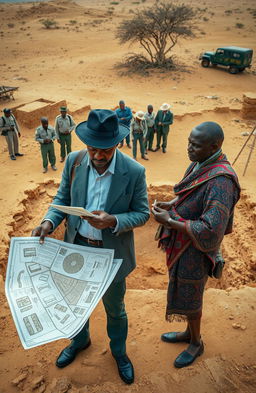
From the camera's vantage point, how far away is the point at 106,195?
2172 millimetres

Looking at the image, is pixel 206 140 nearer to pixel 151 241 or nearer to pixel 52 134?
pixel 151 241

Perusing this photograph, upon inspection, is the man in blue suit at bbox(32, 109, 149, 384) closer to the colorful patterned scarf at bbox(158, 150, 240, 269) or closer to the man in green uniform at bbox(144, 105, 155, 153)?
the colorful patterned scarf at bbox(158, 150, 240, 269)

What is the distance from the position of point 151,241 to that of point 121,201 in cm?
373

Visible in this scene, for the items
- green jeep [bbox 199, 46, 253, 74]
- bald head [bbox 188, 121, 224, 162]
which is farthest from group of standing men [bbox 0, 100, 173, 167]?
green jeep [bbox 199, 46, 253, 74]

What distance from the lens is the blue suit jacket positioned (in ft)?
6.99

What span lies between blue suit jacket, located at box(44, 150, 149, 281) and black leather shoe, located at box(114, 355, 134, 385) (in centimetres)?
94

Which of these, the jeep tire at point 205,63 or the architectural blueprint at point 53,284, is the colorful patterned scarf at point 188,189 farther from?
the jeep tire at point 205,63

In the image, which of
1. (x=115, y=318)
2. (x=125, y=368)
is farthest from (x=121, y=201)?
(x=125, y=368)

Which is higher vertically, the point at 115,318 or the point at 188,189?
the point at 188,189

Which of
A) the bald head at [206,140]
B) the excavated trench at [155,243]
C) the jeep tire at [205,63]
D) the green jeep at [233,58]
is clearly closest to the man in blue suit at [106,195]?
the bald head at [206,140]

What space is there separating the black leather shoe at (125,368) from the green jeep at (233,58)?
58.2ft

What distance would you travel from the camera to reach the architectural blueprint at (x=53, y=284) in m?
1.77

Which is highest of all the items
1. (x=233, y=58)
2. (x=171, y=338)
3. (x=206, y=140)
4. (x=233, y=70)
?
(x=233, y=58)

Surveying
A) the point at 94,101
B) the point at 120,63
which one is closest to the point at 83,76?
the point at 120,63
